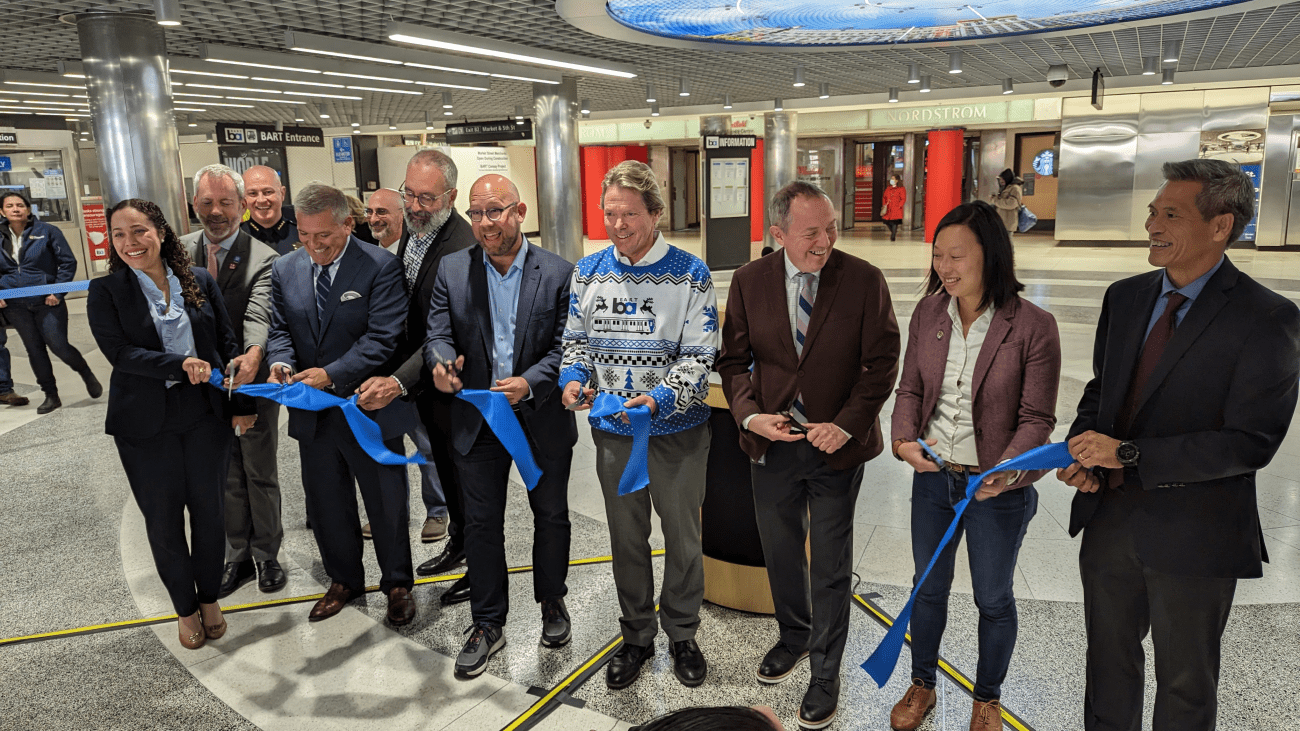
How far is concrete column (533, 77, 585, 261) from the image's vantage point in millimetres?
12875

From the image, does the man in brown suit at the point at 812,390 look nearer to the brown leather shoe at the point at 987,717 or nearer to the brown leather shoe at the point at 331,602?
the brown leather shoe at the point at 987,717

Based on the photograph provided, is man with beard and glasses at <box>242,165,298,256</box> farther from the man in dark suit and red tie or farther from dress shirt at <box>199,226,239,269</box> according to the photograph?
the man in dark suit and red tie

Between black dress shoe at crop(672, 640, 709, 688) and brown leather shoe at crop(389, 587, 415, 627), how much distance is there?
123 centimetres

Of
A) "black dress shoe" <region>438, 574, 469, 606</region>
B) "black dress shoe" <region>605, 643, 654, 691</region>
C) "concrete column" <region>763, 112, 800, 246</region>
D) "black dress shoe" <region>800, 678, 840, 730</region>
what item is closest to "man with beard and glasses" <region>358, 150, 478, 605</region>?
"black dress shoe" <region>438, 574, 469, 606</region>

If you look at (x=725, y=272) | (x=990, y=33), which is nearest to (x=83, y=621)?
(x=990, y=33)

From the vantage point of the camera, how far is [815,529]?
2.87 metres

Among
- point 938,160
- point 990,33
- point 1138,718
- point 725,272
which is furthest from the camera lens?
point 938,160

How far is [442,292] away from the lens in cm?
328

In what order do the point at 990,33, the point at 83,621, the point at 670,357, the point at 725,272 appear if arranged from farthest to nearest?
the point at 725,272 < the point at 990,33 < the point at 83,621 < the point at 670,357

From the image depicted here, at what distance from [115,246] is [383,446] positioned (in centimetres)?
127

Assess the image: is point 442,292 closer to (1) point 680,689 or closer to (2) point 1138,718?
(1) point 680,689

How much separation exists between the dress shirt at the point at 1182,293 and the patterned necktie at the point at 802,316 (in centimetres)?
99

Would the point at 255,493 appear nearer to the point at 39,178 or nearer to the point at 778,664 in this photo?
the point at 778,664

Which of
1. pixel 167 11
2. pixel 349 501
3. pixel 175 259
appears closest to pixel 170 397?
pixel 175 259
